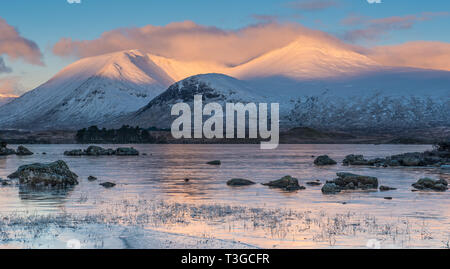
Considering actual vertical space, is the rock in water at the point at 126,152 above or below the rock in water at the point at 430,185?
below

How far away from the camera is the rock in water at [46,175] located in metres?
45.2

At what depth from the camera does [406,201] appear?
1479 inches

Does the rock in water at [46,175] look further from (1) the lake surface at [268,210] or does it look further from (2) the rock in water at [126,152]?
(2) the rock in water at [126,152]

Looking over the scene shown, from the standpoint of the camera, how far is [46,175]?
4528 centimetres

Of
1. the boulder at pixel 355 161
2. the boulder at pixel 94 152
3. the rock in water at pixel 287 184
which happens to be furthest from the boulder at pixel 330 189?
the boulder at pixel 94 152

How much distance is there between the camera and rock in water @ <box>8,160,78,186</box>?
45.2 metres

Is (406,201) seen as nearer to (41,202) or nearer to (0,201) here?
(41,202)

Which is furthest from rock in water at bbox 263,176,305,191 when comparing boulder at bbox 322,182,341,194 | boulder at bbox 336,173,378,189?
boulder at bbox 336,173,378,189

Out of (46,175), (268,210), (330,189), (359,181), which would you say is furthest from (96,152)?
(268,210)

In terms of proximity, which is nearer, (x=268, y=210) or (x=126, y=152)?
(x=268, y=210)

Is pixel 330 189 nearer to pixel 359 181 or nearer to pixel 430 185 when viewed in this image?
pixel 359 181

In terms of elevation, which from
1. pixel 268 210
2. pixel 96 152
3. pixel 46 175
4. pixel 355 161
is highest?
pixel 46 175

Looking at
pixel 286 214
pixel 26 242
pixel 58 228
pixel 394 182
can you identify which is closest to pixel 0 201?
pixel 58 228

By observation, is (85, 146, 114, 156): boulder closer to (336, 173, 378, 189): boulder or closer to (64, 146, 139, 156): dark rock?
(64, 146, 139, 156): dark rock
